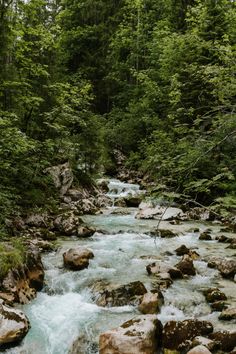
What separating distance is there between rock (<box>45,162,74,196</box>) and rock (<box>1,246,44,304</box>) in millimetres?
8021

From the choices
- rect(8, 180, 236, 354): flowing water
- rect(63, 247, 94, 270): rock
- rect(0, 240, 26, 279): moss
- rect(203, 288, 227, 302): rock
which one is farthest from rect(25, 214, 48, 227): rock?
rect(203, 288, 227, 302): rock

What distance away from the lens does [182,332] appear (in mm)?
6418

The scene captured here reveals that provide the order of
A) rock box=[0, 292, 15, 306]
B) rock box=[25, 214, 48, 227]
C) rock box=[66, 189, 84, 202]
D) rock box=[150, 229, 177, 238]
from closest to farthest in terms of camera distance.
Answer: rock box=[0, 292, 15, 306] < rock box=[150, 229, 177, 238] < rock box=[25, 214, 48, 227] < rock box=[66, 189, 84, 202]

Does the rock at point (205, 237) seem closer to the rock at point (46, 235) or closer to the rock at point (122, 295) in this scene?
the rock at point (46, 235)

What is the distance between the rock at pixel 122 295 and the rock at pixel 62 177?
30.2 feet

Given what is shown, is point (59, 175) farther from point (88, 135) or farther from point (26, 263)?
point (26, 263)

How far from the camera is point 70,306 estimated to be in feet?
26.1

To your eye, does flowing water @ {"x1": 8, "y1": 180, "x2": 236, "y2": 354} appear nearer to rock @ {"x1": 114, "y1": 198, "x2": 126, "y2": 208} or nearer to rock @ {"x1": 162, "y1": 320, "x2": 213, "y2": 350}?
rock @ {"x1": 162, "y1": 320, "x2": 213, "y2": 350}

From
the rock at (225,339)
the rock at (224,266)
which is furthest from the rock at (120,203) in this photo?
the rock at (225,339)

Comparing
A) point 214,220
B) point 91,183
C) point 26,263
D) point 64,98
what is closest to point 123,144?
point 91,183

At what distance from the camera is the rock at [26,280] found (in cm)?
787

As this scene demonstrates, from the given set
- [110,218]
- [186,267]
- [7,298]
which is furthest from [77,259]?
[110,218]

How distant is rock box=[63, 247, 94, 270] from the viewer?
31.4 feet

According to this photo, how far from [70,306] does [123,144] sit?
22693 millimetres
